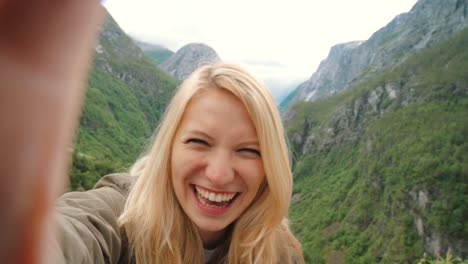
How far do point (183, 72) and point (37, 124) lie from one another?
15063cm

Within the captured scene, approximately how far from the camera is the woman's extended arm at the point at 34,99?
0.45ft

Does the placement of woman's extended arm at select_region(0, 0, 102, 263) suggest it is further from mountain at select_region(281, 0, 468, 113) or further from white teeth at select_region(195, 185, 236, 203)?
mountain at select_region(281, 0, 468, 113)

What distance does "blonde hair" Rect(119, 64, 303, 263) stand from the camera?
6.51ft

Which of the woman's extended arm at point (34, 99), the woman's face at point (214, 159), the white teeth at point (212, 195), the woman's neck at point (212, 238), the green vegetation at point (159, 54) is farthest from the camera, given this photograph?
the green vegetation at point (159, 54)

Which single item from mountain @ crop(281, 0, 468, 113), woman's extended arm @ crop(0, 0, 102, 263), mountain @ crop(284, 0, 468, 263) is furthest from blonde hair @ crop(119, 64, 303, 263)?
mountain @ crop(281, 0, 468, 113)

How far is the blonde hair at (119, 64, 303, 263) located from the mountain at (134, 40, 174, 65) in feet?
561

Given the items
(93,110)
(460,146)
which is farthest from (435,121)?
(93,110)

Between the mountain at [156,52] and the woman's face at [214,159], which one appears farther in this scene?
the mountain at [156,52]

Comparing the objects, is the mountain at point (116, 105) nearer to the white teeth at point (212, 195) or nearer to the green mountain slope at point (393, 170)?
the white teeth at point (212, 195)

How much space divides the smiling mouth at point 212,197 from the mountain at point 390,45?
86593 mm

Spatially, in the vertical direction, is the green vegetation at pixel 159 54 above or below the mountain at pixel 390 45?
above

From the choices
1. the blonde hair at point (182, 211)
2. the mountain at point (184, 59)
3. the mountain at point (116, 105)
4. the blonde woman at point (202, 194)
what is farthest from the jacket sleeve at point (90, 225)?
the mountain at point (184, 59)

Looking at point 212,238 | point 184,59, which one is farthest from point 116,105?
point 212,238

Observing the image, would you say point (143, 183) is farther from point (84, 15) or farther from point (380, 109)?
point (380, 109)
